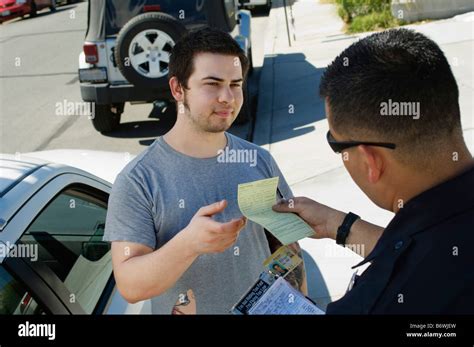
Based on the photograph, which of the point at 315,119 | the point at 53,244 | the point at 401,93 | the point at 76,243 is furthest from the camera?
the point at 315,119

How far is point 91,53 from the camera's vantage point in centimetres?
845

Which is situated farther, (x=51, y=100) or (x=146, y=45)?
(x=51, y=100)

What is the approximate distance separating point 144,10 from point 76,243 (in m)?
5.64

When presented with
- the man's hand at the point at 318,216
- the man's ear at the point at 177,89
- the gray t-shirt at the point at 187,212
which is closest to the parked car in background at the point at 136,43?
the man's ear at the point at 177,89

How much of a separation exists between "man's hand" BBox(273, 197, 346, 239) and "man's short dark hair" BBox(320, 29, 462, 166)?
0.68m

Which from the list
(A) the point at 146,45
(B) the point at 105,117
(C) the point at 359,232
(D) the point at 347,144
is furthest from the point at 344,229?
(B) the point at 105,117

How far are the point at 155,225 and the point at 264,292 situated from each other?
0.51 metres

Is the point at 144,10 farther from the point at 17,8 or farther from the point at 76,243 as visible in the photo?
the point at 17,8

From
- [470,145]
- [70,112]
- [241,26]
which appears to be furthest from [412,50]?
[70,112]

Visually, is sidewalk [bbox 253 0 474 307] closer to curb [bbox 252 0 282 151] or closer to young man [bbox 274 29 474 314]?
curb [bbox 252 0 282 151]

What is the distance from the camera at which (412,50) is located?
1.70 meters

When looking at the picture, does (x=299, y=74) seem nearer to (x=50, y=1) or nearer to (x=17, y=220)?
(x=17, y=220)

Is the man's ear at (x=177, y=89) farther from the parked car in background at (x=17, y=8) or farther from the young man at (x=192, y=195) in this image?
the parked car in background at (x=17, y=8)

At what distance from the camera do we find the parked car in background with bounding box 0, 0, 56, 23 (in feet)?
71.4
